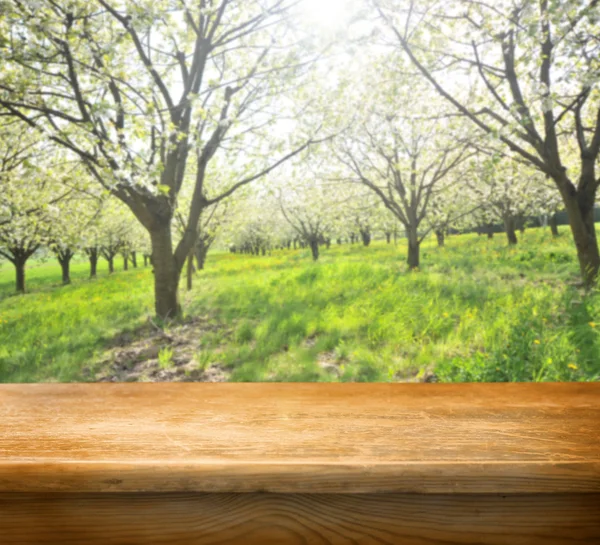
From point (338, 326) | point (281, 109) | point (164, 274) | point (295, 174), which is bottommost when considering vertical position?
point (338, 326)

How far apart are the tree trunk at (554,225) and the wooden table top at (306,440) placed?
163 cm

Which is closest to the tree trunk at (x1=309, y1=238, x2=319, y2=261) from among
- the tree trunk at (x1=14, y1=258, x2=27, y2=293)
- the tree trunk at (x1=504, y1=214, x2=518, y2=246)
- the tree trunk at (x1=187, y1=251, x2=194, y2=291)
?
the tree trunk at (x1=187, y1=251, x2=194, y2=291)

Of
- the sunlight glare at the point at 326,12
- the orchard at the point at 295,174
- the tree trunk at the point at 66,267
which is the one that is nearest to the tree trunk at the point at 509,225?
the orchard at the point at 295,174

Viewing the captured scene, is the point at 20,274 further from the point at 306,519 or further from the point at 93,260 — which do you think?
the point at 306,519

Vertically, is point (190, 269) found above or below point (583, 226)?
below

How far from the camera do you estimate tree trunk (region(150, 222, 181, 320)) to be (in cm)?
250

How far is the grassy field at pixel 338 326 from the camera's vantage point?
2.13 meters

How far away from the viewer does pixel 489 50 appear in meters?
2.46

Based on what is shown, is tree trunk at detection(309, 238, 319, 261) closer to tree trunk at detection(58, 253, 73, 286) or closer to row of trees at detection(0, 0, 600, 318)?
row of trees at detection(0, 0, 600, 318)

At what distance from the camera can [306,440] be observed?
2.52 feet

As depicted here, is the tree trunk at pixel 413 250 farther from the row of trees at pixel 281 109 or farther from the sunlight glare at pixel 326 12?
the sunlight glare at pixel 326 12

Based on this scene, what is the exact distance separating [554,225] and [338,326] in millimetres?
1364

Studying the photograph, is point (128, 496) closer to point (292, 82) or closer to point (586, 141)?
point (292, 82)

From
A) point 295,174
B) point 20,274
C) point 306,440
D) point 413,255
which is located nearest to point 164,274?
point 20,274
